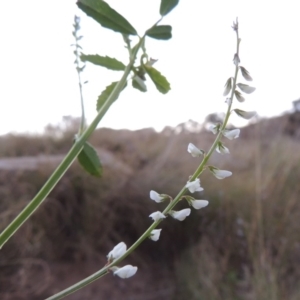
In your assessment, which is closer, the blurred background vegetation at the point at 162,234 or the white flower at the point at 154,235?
the white flower at the point at 154,235

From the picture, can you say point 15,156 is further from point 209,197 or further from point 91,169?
point 91,169

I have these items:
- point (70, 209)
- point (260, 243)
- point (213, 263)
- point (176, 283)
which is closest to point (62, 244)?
A: point (70, 209)

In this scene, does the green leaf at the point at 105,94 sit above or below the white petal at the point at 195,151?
above

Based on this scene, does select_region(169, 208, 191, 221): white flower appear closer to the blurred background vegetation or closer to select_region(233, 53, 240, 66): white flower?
select_region(233, 53, 240, 66): white flower

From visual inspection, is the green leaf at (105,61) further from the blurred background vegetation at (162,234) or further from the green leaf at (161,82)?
the blurred background vegetation at (162,234)

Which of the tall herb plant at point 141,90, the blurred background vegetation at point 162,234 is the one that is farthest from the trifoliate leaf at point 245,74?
the blurred background vegetation at point 162,234
